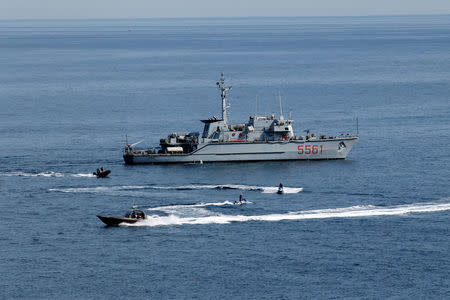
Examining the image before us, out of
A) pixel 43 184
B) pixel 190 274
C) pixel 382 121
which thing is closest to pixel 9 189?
pixel 43 184

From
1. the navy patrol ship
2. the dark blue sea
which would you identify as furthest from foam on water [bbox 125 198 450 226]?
the navy patrol ship

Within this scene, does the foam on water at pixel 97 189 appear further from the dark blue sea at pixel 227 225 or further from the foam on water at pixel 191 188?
the dark blue sea at pixel 227 225

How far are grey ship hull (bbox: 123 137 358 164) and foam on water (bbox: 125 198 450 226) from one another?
32482mm

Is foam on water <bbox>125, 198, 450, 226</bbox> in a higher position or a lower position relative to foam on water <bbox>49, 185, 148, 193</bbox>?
lower

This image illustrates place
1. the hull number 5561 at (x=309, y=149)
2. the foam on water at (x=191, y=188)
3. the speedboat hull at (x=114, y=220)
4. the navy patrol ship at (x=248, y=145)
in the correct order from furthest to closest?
the hull number 5561 at (x=309, y=149) < the navy patrol ship at (x=248, y=145) < the foam on water at (x=191, y=188) < the speedboat hull at (x=114, y=220)

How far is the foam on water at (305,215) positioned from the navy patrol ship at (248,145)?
107 feet

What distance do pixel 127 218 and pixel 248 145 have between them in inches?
1639

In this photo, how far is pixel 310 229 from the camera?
3784 inches

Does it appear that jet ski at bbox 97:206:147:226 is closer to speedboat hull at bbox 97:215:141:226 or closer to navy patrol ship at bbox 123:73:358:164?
speedboat hull at bbox 97:215:141:226

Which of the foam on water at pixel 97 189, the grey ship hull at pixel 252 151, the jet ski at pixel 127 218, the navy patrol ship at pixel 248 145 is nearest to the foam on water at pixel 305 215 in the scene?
the jet ski at pixel 127 218

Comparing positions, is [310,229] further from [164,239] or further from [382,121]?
[382,121]

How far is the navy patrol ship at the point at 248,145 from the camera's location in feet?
448

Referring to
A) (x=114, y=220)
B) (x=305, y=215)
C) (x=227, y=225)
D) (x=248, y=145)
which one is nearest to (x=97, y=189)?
(x=114, y=220)

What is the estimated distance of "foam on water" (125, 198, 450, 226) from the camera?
9919cm
